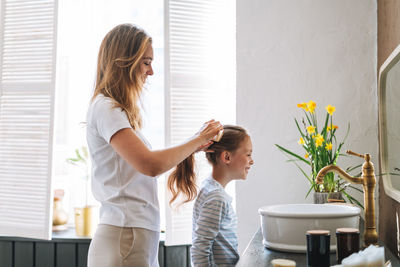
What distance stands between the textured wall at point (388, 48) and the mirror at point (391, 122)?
0.09 meters

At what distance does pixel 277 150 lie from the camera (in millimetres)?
2289

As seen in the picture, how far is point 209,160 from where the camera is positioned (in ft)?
5.51

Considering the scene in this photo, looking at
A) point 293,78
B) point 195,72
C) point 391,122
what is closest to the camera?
point 391,122

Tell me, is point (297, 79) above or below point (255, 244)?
above

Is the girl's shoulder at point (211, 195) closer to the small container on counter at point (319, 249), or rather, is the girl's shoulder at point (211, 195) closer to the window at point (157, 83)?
the small container on counter at point (319, 249)

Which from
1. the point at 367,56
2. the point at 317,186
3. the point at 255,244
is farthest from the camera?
the point at 367,56

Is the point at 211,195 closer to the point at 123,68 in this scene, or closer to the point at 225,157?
the point at 225,157

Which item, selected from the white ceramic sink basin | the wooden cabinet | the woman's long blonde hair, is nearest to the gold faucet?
the white ceramic sink basin

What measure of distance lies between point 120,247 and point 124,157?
0.29 meters

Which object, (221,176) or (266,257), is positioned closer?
(266,257)

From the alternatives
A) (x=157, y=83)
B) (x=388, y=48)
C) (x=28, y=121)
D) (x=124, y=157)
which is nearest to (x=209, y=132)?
(x=124, y=157)

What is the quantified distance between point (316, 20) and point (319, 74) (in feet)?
0.94

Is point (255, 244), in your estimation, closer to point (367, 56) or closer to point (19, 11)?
point (367, 56)

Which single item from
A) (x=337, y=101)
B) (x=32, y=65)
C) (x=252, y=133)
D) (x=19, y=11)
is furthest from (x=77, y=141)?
(x=337, y=101)
